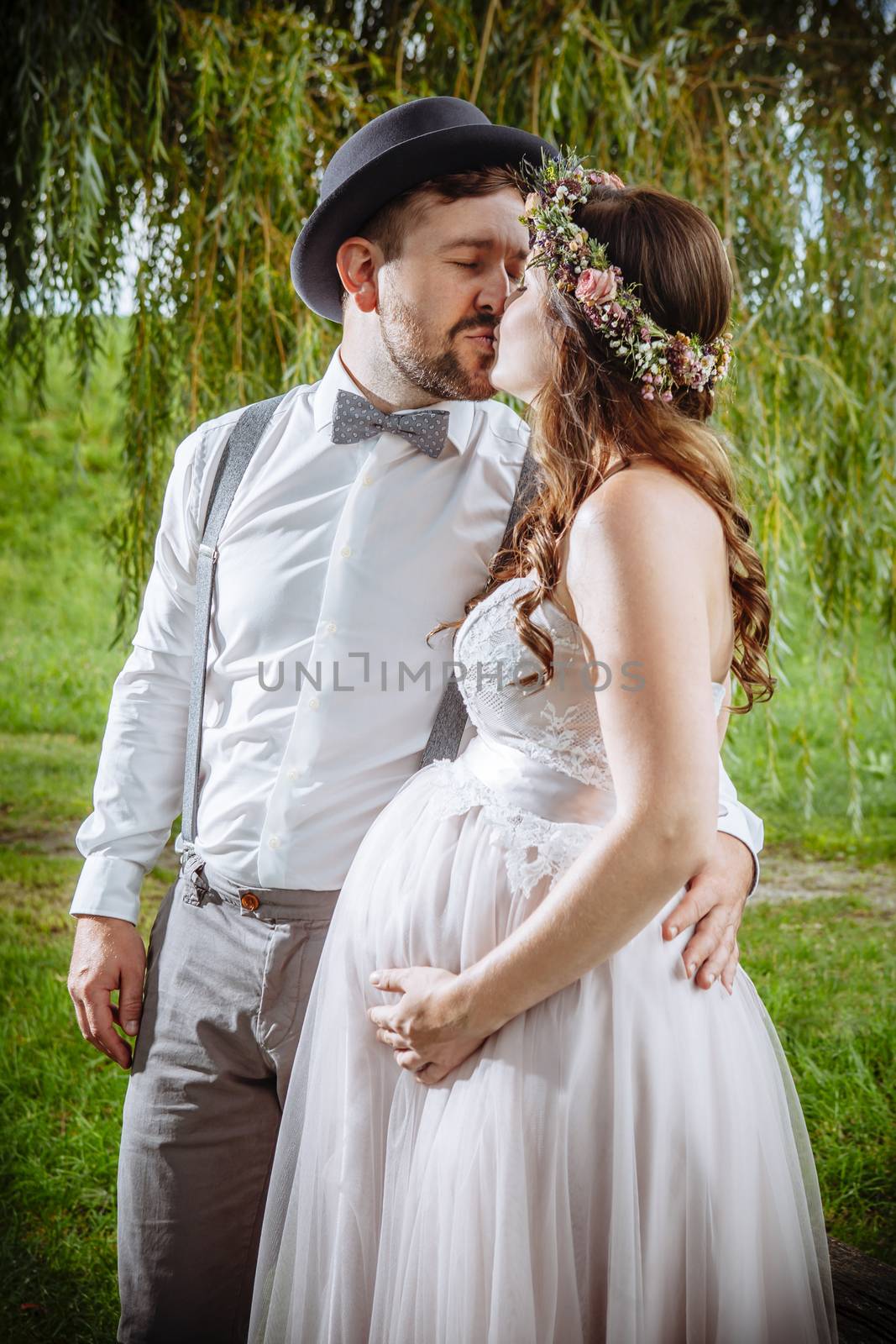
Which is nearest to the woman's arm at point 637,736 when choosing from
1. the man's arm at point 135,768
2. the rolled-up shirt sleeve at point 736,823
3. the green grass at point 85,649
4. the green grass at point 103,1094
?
the rolled-up shirt sleeve at point 736,823

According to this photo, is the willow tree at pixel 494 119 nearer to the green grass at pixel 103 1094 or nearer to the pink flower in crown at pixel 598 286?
the green grass at pixel 103 1094

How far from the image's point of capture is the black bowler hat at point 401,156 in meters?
1.52

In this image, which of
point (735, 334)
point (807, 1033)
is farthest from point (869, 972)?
point (735, 334)

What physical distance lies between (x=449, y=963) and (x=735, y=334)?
168 cm

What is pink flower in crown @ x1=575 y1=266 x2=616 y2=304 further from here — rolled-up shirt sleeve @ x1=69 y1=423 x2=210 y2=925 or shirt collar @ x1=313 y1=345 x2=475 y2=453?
rolled-up shirt sleeve @ x1=69 y1=423 x2=210 y2=925

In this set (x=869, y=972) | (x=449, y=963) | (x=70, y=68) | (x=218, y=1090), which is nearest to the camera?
(x=449, y=963)

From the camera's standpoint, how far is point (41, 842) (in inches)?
182

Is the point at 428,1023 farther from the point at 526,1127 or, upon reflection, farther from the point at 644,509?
the point at 644,509

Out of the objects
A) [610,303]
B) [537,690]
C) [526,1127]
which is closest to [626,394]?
[610,303]

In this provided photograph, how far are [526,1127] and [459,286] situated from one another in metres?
1.07

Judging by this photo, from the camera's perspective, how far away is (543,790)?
4.24 feet

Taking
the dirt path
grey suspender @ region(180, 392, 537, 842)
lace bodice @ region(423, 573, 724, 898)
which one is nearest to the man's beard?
grey suspender @ region(180, 392, 537, 842)

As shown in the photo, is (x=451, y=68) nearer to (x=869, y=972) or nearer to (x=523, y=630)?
(x=523, y=630)

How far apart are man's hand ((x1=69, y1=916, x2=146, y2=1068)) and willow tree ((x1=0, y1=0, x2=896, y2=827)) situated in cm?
111
